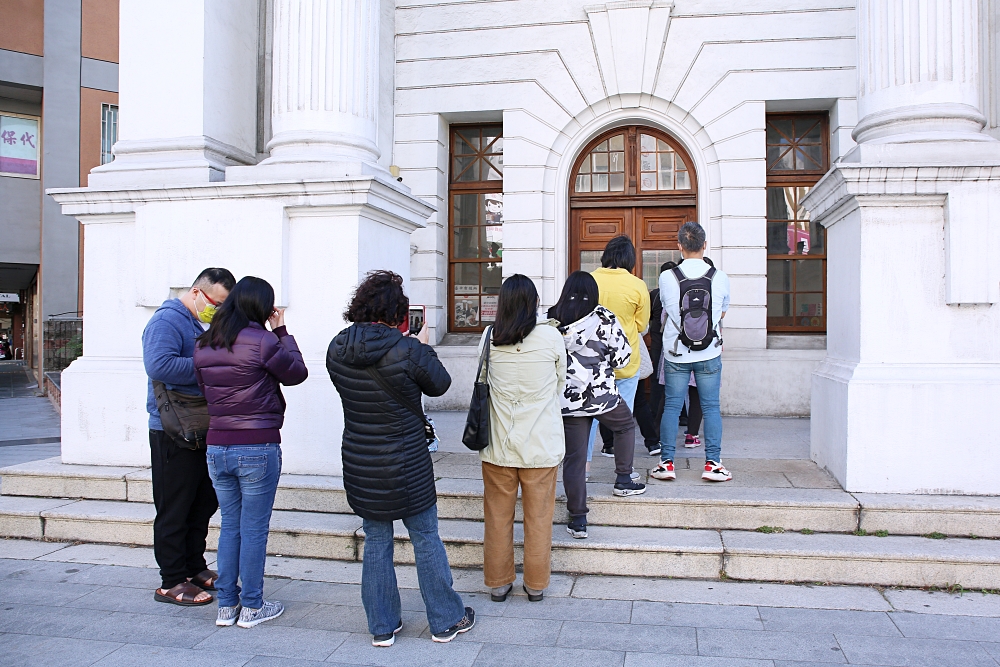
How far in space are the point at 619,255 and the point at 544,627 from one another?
277cm

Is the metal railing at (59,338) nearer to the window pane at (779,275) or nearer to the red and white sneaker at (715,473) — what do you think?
the window pane at (779,275)

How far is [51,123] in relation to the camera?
20562 mm

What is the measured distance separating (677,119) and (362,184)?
5.46m

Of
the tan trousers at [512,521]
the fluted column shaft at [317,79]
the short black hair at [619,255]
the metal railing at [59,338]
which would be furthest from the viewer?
the metal railing at [59,338]

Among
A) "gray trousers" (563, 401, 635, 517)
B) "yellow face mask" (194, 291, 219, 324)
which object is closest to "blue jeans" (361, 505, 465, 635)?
"gray trousers" (563, 401, 635, 517)

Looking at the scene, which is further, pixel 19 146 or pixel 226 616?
pixel 19 146

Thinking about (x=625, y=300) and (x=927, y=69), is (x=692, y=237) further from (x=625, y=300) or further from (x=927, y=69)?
(x=927, y=69)

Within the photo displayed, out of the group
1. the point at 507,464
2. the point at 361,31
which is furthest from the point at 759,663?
the point at 361,31

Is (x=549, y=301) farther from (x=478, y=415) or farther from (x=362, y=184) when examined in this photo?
(x=478, y=415)

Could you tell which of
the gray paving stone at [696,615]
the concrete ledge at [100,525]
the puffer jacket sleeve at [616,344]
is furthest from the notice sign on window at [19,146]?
the gray paving stone at [696,615]

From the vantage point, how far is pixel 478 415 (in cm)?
Answer: 403

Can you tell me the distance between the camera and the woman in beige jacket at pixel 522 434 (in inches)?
158

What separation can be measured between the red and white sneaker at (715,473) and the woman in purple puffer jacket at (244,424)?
2.98 m

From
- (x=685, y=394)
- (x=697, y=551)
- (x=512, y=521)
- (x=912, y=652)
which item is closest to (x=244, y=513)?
(x=512, y=521)
